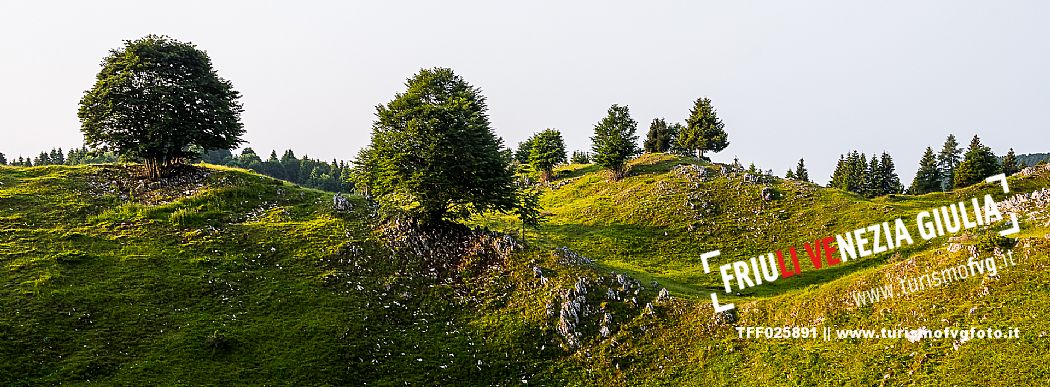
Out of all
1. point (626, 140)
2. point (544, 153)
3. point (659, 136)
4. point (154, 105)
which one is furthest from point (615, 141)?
point (154, 105)

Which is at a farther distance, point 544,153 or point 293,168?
point 293,168

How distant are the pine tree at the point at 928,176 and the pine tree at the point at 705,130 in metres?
52.0

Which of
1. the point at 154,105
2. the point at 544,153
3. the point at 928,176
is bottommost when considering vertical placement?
the point at 928,176

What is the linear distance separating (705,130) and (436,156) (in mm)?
73989

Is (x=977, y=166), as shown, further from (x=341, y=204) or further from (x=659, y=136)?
(x=341, y=204)

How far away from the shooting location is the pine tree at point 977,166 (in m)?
91.0

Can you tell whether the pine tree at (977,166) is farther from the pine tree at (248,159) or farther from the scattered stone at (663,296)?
the pine tree at (248,159)

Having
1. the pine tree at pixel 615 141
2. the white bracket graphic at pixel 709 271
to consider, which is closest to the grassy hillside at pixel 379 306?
the white bracket graphic at pixel 709 271

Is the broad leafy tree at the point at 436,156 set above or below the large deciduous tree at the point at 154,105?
below

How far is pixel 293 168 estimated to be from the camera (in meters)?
166

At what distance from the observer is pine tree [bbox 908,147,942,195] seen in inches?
4779

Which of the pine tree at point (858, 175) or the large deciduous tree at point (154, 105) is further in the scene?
the pine tree at point (858, 175)

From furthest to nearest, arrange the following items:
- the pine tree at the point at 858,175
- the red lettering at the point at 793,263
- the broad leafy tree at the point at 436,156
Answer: the pine tree at the point at 858,175
the red lettering at the point at 793,263
the broad leafy tree at the point at 436,156

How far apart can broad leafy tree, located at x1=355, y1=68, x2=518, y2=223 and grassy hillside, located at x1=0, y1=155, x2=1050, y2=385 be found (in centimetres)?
305
